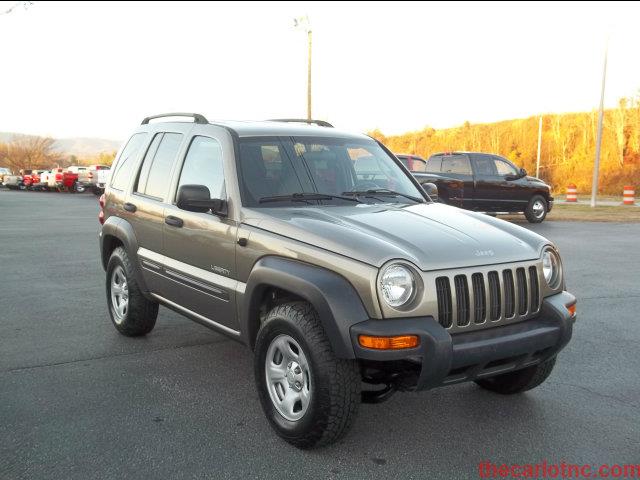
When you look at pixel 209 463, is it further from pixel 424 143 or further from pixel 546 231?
pixel 424 143

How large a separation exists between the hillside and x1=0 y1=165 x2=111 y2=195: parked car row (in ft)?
85.1

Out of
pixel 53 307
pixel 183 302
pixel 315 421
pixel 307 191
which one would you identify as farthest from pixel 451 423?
pixel 53 307

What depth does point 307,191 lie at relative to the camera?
14.8 feet

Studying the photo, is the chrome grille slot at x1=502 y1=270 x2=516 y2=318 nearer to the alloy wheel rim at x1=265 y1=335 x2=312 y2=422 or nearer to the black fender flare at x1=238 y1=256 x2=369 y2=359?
the black fender flare at x1=238 y1=256 x2=369 y2=359

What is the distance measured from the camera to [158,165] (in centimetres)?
545

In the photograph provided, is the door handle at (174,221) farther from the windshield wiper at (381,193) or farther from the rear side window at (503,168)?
the rear side window at (503,168)

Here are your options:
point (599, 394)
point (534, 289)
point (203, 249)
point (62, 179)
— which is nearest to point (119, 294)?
point (203, 249)

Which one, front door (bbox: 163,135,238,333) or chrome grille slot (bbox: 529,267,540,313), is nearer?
chrome grille slot (bbox: 529,267,540,313)

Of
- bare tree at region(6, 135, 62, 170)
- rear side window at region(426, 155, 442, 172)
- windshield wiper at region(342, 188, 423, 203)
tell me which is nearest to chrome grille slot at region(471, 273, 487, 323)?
windshield wiper at region(342, 188, 423, 203)

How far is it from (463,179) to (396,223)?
47.7ft

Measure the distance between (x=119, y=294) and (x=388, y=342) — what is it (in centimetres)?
357

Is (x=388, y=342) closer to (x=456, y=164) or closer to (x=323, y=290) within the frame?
(x=323, y=290)

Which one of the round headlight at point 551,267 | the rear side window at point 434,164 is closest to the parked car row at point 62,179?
the rear side window at point 434,164

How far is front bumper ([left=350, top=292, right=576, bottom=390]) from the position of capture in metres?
3.29
